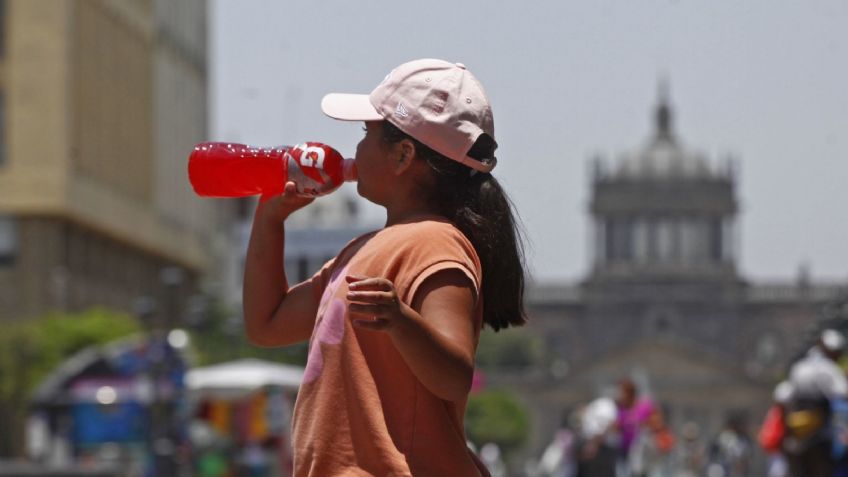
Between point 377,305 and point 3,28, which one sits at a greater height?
point 3,28

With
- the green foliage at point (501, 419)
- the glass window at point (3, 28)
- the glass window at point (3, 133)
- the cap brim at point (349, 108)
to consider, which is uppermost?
the glass window at point (3, 28)

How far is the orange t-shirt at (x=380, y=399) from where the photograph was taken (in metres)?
3.98

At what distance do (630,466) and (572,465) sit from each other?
0.60 m

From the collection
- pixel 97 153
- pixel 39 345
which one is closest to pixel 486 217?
pixel 39 345

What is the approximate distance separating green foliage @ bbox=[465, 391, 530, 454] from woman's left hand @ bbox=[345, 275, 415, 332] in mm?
128660

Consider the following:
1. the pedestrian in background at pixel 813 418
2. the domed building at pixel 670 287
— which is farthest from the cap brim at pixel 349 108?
the domed building at pixel 670 287

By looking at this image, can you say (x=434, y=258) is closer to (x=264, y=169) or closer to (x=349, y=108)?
(x=349, y=108)

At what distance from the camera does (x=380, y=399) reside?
3996 mm

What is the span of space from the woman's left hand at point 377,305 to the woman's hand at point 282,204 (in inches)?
20.9

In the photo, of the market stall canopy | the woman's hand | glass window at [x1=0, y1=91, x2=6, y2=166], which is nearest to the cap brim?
the woman's hand

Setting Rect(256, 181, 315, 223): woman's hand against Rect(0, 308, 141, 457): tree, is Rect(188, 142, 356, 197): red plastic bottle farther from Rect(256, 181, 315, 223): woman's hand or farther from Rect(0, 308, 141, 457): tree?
Rect(0, 308, 141, 457): tree

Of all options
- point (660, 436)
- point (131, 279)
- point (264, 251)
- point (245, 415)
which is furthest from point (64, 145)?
point (264, 251)

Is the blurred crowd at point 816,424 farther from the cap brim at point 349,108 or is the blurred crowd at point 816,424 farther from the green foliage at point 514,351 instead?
the green foliage at point 514,351

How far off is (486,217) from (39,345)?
5396 centimetres
